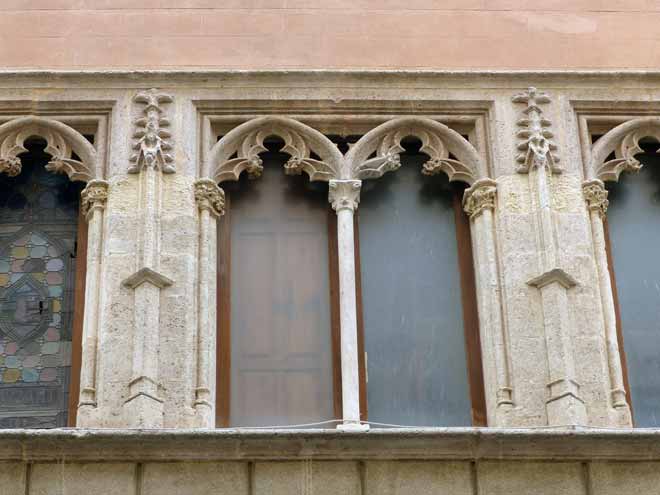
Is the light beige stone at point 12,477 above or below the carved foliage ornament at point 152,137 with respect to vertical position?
below

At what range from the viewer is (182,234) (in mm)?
13633

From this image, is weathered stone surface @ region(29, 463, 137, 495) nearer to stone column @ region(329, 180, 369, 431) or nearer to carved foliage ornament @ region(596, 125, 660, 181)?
stone column @ region(329, 180, 369, 431)

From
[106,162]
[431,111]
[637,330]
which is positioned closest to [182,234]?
[106,162]

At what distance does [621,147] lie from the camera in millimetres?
14398

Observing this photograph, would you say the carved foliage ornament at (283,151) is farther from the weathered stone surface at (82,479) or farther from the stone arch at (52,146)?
the weathered stone surface at (82,479)

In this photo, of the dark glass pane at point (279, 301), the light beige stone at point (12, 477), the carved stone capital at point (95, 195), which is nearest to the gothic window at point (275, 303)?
the dark glass pane at point (279, 301)

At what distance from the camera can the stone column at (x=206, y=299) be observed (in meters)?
13.0

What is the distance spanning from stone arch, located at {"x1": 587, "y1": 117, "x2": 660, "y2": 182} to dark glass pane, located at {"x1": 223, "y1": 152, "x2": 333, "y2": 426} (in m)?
2.05

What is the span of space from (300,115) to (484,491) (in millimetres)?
3577

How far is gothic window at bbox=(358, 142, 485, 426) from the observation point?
13477mm

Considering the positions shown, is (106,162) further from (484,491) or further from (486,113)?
(484,491)

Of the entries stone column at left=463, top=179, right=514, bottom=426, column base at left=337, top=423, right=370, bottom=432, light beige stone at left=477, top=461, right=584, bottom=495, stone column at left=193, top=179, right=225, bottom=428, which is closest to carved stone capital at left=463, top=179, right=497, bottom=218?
stone column at left=463, top=179, right=514, bottom=426

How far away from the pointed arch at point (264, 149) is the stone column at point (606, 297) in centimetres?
187

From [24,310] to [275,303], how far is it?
5.92 ft
